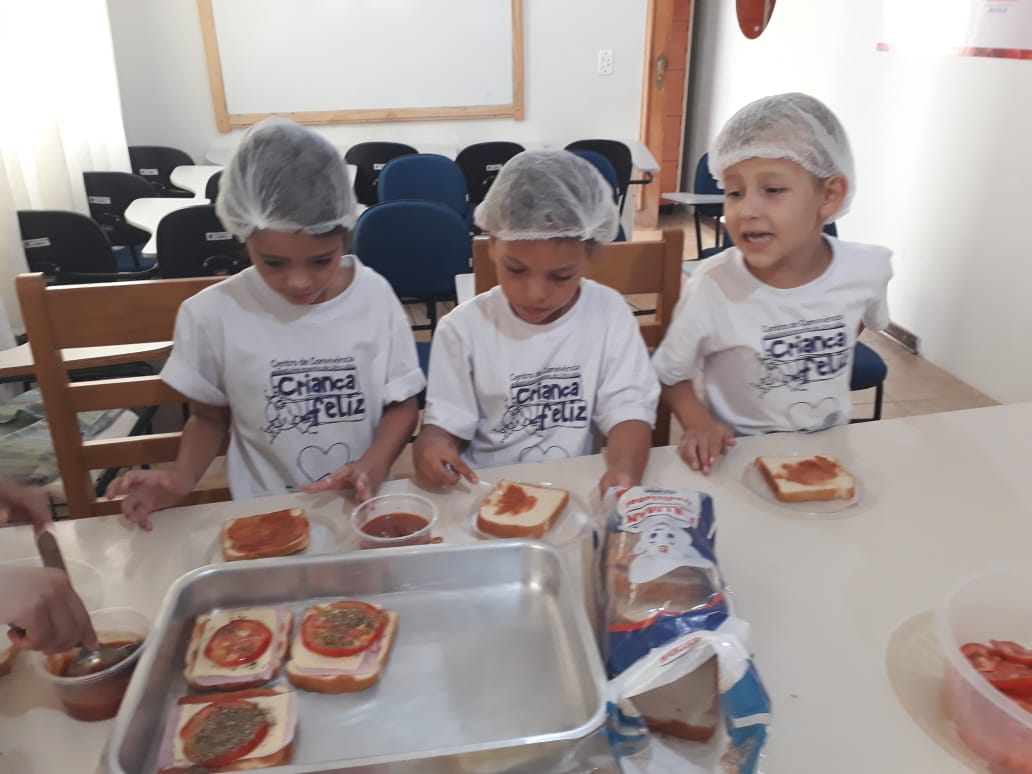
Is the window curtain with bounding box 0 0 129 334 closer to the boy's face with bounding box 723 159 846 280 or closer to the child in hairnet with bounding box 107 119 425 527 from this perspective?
the child in hairnet with bounding box 107 119 425 527

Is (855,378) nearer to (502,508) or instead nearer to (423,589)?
(502,508)

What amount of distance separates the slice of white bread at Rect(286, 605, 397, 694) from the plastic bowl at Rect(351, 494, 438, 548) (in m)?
0.19

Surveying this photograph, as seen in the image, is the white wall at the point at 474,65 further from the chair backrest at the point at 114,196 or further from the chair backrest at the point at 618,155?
the chair backrest at the point at 114,196

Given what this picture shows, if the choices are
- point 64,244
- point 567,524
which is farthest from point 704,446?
point 64,244

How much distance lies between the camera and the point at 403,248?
2.69 metres

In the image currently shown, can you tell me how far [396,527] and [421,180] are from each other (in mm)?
2909

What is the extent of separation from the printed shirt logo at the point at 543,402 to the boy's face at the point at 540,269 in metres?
0.15

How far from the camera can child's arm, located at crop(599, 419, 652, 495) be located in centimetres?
113

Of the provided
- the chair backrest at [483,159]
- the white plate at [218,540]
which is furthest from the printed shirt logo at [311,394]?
the chair backrest at [483,159]

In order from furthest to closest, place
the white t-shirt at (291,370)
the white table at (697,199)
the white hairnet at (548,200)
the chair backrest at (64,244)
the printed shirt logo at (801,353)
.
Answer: the white table at (697,199), the chair backrest at (64,244), the printed shirt logo at (801,353), the white t-shirt at (291,370), the white hairnet at (548,200)

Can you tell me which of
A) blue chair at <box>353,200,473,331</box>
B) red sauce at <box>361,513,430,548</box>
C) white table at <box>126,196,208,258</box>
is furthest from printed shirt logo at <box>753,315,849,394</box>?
white table at <box>126,196,208,258</box>

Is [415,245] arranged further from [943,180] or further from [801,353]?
[943,180]

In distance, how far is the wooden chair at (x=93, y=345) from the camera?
128 centimetres

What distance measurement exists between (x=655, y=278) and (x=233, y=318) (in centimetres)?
88
